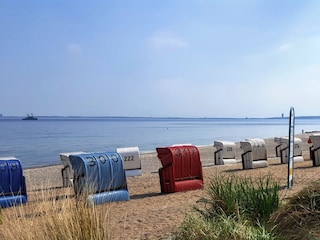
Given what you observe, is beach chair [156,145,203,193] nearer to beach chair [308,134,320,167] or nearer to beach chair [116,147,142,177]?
beach chair [116,147,142,177]

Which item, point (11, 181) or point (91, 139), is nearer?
point (11, 181)

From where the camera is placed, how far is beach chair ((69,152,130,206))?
8414 mm

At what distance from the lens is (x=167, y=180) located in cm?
970

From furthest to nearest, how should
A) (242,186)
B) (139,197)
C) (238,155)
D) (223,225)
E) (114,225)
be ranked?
(238,155) → (139,197) → (114,225) → (242,186) → (223,225)

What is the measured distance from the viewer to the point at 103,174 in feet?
28.7

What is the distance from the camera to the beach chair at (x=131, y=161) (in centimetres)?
1450

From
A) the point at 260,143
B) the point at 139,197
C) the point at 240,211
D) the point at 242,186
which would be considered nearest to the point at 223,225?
the point at 240,211

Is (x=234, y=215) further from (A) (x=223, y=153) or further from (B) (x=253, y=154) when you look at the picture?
(A) (x=223, y=153)

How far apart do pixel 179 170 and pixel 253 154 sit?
212 inches

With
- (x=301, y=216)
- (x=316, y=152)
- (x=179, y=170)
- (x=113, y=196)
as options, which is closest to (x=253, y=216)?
(x=301, y=216)

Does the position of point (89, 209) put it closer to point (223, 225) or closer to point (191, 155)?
point (223, 225)

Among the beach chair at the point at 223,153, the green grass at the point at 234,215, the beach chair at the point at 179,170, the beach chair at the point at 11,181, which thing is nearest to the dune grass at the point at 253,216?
the green grass at the point at 234,215

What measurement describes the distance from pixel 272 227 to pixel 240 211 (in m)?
0.65

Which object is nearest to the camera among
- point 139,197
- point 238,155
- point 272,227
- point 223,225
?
point 223,225
